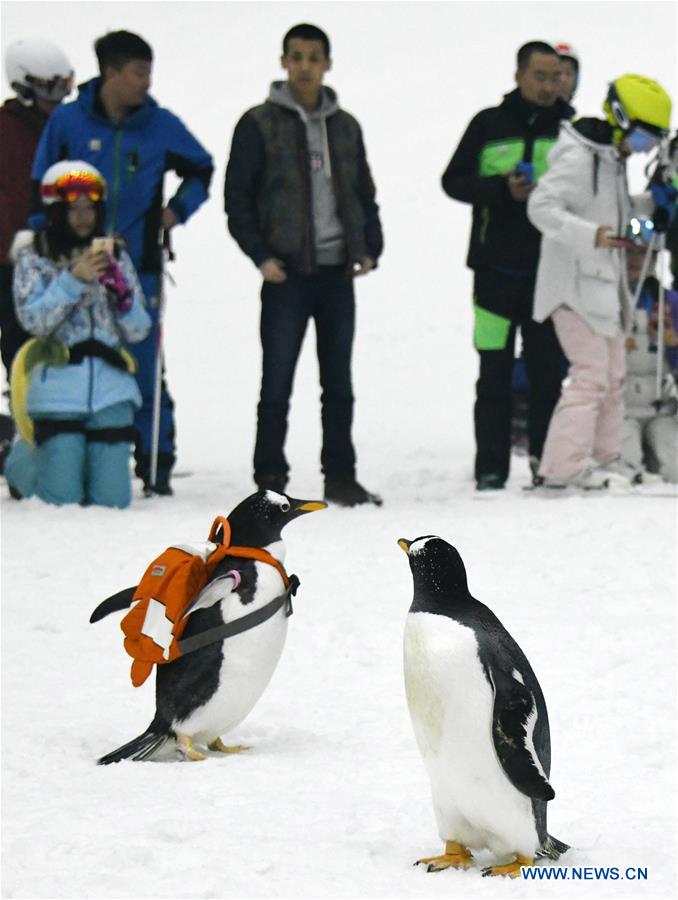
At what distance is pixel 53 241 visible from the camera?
699 cm

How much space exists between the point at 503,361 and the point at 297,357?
0.97 m

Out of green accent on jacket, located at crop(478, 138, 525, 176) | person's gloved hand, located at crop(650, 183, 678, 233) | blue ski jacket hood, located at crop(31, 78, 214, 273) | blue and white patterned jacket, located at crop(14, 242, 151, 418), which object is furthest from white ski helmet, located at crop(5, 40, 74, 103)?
person's gloved hand, located at crop(650, 183, 678, 233)

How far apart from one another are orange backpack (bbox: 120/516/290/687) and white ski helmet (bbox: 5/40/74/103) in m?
4.56

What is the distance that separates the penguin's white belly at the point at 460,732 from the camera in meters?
2.78

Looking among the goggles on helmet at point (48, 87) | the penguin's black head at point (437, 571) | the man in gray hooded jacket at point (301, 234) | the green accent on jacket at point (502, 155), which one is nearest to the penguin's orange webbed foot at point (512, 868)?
the penguin's black head at point (437, 571)

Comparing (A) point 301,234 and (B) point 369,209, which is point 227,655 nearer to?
(A) point 301,234

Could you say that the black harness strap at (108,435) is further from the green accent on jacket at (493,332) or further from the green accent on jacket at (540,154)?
the green accent on jacket at (540,154)

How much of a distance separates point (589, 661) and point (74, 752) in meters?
1.51

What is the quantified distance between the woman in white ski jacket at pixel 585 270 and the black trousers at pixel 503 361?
0.17 meters

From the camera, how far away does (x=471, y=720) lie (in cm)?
279

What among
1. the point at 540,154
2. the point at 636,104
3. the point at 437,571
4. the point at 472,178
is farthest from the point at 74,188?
the point at 437,571

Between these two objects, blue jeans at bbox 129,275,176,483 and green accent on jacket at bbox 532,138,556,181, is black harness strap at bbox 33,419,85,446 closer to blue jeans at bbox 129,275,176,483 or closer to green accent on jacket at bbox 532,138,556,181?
blue jeans at bbox 129,275,176,483

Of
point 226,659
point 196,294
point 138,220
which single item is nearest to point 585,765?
point 226,659

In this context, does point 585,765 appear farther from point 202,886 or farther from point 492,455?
point 492,455
